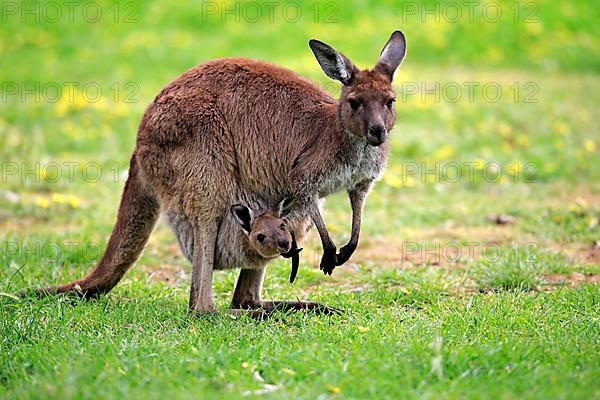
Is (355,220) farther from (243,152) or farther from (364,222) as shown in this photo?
(364,222)

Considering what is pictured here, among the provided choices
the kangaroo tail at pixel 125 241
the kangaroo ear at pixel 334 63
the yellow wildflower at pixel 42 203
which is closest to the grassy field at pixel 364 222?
the yellow wildflower at pixel 42 203

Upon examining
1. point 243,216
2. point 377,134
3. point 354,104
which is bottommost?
point 243,216

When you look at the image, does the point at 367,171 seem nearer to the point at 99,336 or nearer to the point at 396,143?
the point at 99,336

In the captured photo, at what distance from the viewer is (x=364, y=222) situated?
7.85 metres

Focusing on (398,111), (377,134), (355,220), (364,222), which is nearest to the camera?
(377,134)

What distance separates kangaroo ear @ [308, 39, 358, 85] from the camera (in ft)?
17.1

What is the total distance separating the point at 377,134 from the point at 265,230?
34.7 inches

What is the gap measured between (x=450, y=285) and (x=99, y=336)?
2.49 m

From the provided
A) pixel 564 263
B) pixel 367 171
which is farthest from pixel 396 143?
pixel 367 171

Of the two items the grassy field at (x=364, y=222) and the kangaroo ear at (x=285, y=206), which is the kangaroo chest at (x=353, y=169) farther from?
the grassy field at (x=364, y=222)

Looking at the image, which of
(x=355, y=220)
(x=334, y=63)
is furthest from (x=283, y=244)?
(x=334, y=63)

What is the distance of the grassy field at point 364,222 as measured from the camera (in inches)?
161

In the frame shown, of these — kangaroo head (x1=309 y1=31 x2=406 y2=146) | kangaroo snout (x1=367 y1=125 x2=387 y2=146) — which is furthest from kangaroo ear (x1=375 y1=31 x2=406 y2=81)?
kangaroo snout (x1=367 y1=125 x2=387 y2=146)

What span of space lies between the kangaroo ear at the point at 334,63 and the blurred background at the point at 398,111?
5.64 feet
